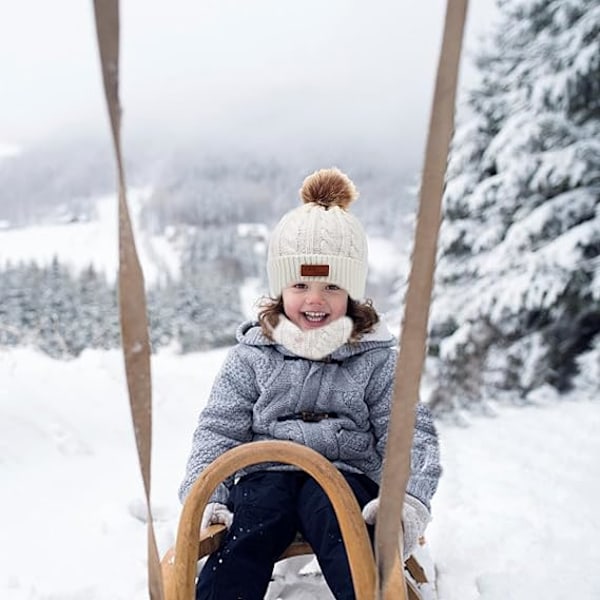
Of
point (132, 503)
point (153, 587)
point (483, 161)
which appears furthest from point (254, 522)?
point (483, 161)

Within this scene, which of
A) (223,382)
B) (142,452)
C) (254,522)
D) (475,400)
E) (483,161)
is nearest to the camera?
(142,452)

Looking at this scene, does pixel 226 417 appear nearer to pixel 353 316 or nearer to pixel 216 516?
pixel 216 516

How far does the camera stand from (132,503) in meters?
2.84

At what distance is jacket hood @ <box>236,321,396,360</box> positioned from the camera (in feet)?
5.90

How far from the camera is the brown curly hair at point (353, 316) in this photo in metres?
1.83

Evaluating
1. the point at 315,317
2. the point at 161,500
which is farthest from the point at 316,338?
the point at 161,500

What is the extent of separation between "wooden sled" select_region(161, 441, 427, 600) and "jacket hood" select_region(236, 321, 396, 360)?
49 centimetres

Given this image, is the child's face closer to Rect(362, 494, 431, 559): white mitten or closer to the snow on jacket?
the snow on jacket

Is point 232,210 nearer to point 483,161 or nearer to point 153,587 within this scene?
point 483,161

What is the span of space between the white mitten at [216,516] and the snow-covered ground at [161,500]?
0.40m

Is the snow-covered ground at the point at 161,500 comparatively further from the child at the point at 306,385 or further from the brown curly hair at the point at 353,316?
the brown curly hair at the point at 353,316

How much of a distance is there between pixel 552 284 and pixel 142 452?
590cm

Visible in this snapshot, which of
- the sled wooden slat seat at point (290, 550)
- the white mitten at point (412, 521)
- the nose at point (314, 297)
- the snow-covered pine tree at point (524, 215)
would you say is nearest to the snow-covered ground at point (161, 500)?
the sled wooden slat seat at point (290, 550)

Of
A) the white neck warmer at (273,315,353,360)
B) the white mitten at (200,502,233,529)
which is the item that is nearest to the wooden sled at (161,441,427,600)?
the white mitten at (200,502,233,529)
